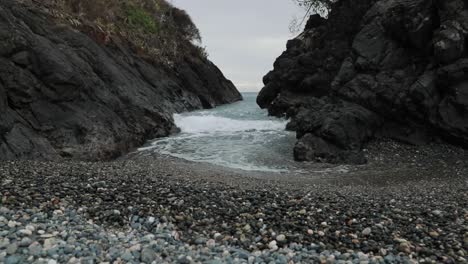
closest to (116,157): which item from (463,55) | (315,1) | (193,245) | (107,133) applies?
(107,133)

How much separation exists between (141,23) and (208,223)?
26479mm

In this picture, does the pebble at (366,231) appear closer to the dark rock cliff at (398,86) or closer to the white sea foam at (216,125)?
the dark rock cliff at (398,86)

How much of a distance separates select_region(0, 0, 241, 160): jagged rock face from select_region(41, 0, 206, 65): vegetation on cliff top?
5.38 ft

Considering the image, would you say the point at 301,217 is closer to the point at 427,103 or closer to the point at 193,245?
the point at 193,245

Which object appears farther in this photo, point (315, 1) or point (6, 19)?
point (315, 1)

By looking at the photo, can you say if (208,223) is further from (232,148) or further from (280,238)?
(232,148)

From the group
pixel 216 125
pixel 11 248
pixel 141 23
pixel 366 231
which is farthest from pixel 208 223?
pixel 141 23

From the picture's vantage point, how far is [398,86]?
16203 millimetres

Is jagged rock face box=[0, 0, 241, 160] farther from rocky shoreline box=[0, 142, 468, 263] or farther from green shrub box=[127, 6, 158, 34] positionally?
green shrub box=[127, 6, 158, 34]

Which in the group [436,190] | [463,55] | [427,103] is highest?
[463,55]

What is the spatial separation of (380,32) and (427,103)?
15.5 ft

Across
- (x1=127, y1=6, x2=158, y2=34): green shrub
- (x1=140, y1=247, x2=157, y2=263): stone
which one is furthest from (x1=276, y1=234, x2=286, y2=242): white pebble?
(x1=127, y1=6, x2=158, y2=34): green shrub

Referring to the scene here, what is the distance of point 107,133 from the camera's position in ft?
47.3

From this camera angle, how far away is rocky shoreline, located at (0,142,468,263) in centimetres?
495
